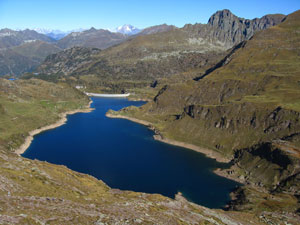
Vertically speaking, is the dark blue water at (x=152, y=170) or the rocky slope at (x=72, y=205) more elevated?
the rocky slope at (x=72, y=205)

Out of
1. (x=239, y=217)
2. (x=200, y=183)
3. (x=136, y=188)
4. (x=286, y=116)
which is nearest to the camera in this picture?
(x=239, y=217)

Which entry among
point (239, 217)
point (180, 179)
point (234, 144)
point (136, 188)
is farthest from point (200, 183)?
point (234, 144)

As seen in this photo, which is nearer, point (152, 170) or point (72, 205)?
point (72, 205)

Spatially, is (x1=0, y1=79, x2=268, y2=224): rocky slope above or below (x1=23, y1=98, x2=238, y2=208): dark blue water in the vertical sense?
above

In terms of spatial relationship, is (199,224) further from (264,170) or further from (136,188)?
(264,170)

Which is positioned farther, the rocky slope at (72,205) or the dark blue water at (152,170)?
the dark blue water at (152,170)

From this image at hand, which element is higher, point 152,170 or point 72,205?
point 72,205

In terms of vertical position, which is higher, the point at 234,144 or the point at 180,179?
the point at 234,144

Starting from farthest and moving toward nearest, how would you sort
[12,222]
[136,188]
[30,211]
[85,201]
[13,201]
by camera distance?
1. [136,188]
2. [85,201]
3. [13,201]
4. [30,211]
5. [12,222]

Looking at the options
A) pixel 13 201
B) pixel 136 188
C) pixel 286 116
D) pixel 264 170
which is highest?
pixel 286 116

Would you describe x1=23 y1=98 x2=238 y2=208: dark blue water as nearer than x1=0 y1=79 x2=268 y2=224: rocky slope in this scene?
No

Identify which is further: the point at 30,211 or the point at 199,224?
the point at 199,224
